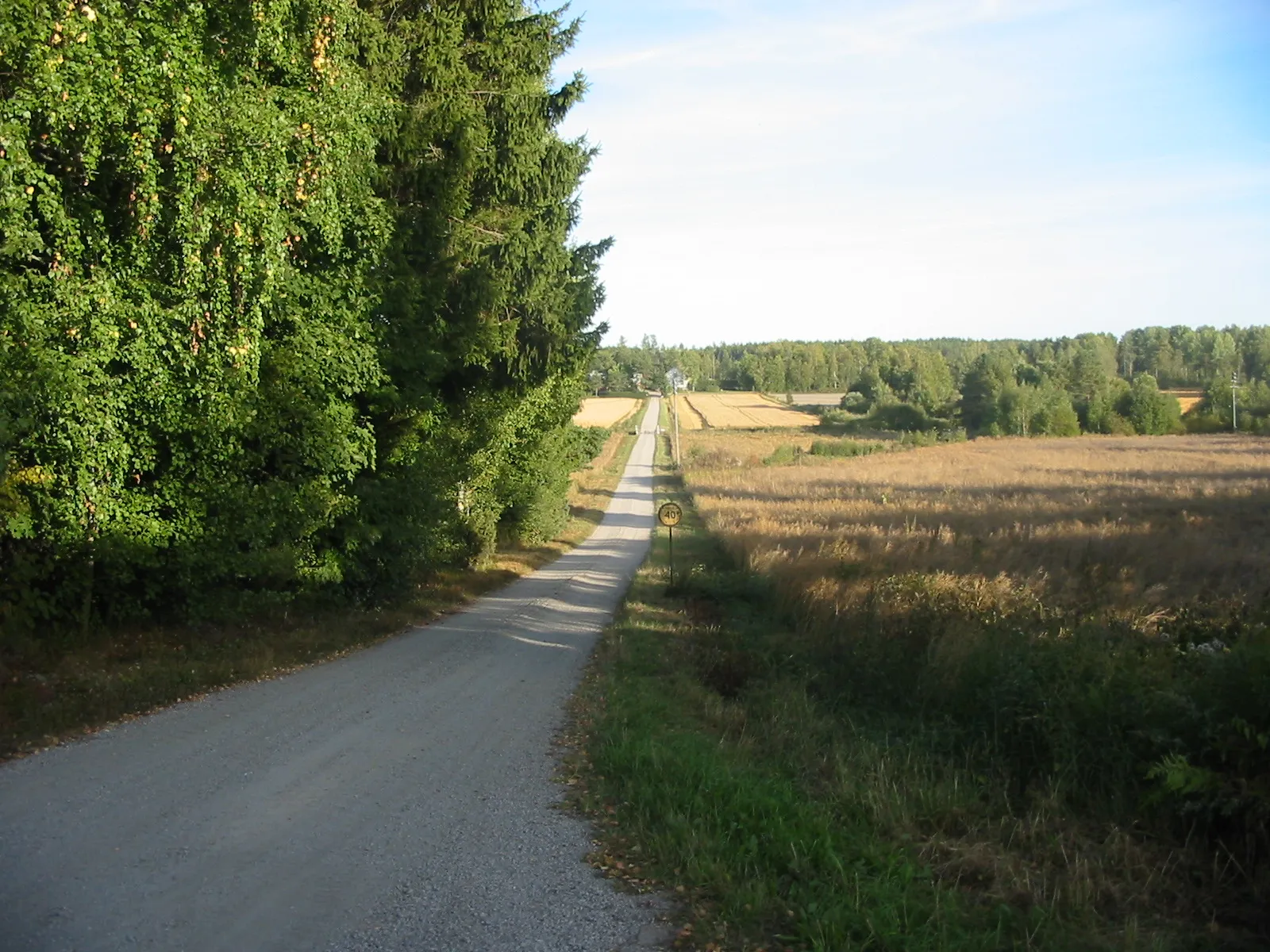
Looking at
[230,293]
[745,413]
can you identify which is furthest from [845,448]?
[230,293]

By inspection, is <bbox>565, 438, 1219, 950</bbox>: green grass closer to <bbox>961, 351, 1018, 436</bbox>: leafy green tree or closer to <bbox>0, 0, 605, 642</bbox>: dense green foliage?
<bbox>0, 0, 605, 642</bbox>: dense green foliage

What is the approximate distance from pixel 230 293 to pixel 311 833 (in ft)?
27.0

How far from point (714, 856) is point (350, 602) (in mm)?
12391

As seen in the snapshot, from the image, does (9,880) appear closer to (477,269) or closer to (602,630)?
(602,630)

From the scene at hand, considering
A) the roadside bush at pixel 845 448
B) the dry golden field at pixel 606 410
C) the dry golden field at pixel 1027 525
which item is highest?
the dry golden field at pixel 606 410

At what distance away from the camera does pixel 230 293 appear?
1286cm

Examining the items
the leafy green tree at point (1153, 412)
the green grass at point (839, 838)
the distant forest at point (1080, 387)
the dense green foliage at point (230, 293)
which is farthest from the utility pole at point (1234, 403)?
the green grass at point (839, 838)

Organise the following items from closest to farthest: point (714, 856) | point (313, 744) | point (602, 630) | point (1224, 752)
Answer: point (714, 856) < point (1224, 752) < point (313, 744) < point (602, 630)

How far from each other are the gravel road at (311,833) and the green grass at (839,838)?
18.2 inches

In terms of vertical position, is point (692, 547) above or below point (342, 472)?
below

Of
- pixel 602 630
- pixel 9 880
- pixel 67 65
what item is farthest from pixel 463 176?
pixel 9 880

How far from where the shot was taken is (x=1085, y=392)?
109000mm

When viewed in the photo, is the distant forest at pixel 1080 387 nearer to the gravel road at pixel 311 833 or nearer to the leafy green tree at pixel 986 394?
the leafy green tree at pixel 986 394

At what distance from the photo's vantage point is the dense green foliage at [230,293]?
37.9 feet
